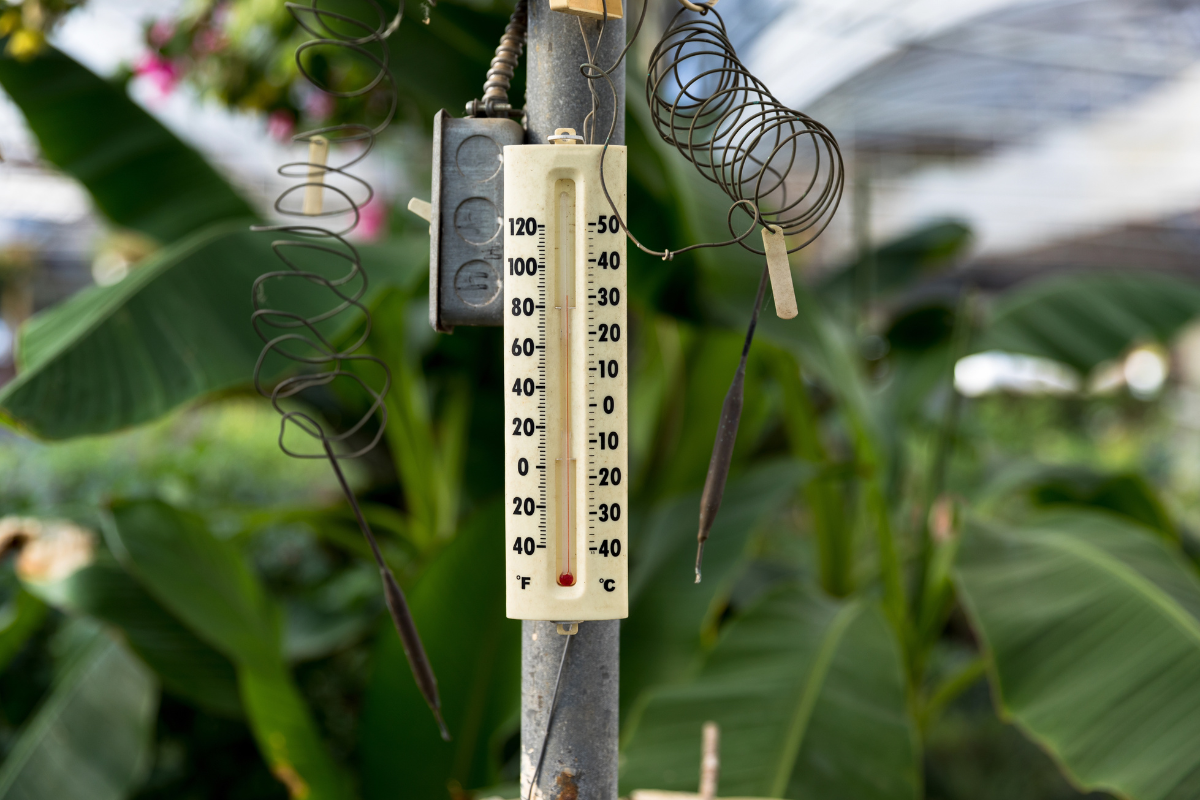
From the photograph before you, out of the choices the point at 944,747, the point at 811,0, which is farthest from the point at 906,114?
the point at 944,747

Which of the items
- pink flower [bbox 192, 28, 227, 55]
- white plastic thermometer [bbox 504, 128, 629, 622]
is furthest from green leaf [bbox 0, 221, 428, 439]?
pink flower [bbox 192, 28, 227, 55]

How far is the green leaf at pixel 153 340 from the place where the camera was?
0.71 m

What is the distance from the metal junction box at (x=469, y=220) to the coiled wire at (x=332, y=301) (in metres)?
0.04

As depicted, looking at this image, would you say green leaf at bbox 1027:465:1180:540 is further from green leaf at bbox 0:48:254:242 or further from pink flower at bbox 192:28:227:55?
pink flower at bbox 192:28:227:55

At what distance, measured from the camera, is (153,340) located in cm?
80

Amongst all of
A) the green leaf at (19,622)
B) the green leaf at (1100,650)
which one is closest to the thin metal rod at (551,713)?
the green leaf at (1100,650)

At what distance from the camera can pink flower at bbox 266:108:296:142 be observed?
165 centimetres

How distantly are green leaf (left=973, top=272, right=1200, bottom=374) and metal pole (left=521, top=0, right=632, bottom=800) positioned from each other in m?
1.28

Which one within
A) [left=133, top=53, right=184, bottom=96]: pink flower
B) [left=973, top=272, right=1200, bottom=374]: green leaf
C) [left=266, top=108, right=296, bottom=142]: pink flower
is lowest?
[left=973, top=272, right=1200, bottom=374]: green leaf

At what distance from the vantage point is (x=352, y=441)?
1821 mm

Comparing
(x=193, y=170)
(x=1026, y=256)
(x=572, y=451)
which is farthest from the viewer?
(x=1026, y=256)

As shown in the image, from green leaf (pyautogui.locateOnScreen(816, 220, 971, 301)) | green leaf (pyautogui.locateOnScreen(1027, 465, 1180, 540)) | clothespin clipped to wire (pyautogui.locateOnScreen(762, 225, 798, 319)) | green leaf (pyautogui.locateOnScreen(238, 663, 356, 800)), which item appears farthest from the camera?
green leaf (pyautogui.locateOnScreen(816, 220, 971, 301))

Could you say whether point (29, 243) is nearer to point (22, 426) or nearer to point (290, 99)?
point (290, 99)

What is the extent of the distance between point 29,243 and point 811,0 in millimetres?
6382
